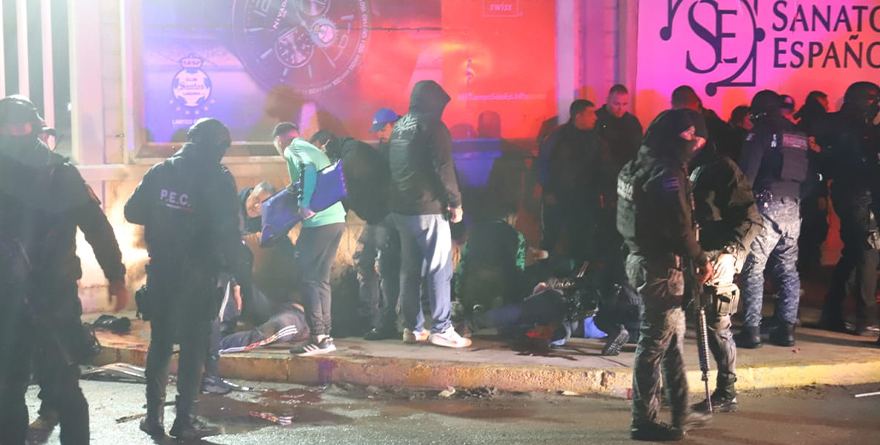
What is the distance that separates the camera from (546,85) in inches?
397

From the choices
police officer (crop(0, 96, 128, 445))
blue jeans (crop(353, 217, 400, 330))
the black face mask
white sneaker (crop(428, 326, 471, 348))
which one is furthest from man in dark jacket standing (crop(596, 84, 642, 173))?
the black face mask

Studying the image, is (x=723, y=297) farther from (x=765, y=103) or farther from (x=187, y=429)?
(x=187, y=429)

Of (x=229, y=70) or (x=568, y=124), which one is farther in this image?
(x=229, y=70)

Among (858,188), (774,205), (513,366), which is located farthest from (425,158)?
(858,188)

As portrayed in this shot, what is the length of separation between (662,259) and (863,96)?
3.67 meters

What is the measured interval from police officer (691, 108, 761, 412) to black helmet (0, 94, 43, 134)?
3781mm

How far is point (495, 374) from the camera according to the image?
23.5ft

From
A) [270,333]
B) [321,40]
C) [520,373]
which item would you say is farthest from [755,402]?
[321,40]

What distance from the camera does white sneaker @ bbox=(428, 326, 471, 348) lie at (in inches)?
313

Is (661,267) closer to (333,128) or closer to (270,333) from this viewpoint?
(270,333)

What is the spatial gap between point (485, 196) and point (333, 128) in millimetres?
1623

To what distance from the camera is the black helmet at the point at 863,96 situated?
8.35m

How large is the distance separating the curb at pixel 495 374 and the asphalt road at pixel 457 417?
13 cm

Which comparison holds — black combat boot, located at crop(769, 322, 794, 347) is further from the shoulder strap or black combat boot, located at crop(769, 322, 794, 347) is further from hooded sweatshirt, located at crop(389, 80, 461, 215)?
the shoulder strap
